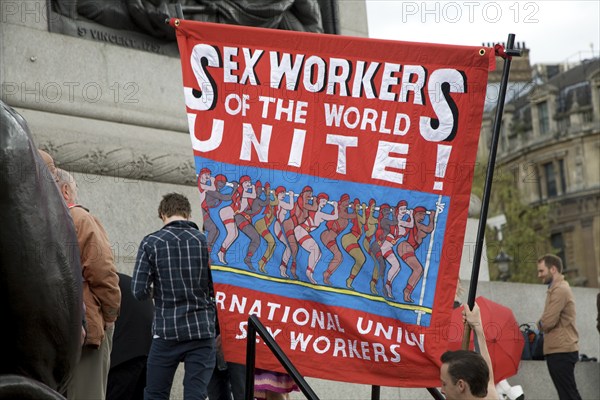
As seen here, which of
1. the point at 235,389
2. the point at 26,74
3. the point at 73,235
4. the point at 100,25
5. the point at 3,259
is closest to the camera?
the point at 3,259

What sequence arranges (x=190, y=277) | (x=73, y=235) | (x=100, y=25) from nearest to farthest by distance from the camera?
1. (x=73, y=235)
2. (x=190, y=277)
3. (x=100, y=25)

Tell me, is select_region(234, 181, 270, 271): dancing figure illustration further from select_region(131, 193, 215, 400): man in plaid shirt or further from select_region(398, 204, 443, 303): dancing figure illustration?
select_region(131, 193, 215, 400): man in plaid shirt

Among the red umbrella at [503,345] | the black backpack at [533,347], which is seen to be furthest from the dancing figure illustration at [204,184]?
the black backpack at [533,347]

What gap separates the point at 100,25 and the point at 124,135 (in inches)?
45.8

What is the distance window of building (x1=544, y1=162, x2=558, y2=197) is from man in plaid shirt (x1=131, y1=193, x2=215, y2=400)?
7394 cm

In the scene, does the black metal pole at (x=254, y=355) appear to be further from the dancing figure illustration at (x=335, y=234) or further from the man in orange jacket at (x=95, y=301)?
the man in orange jacket at (x=95, y=301)

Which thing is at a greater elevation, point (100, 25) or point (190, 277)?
point (100, 25)

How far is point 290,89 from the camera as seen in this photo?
19.5 feet

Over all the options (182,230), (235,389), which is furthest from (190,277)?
(235,389)

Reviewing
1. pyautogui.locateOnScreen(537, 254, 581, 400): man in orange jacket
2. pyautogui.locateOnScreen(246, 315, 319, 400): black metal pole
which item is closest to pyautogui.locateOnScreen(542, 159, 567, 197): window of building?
pyautogui.locateOnScreen(537, 254, 581, 400): man in orange jacket

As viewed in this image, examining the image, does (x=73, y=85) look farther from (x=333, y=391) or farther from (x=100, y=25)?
(x=333, y=391)

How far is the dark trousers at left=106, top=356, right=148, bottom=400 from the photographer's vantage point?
7.92 metres

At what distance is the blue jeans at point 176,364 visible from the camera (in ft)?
24.7

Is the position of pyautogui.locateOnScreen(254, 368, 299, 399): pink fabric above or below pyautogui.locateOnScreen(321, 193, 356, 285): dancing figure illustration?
below
